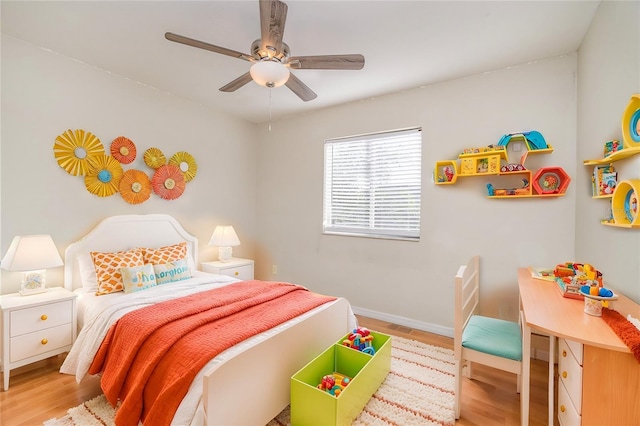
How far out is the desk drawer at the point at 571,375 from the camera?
119cm

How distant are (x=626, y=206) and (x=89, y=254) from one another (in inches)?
152

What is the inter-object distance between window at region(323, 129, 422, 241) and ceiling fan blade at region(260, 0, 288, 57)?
1.87 meters

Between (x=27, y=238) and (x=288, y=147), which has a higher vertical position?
(x=288, y=147)

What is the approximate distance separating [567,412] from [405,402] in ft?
2.87

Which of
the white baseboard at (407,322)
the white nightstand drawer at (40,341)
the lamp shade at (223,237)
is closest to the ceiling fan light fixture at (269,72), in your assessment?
the lamp shade at (223,237)

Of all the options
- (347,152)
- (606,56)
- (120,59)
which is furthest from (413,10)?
(120,59)

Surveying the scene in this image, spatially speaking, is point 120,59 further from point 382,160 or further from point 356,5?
point 382,160

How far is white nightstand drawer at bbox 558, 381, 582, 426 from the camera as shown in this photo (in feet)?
3.98

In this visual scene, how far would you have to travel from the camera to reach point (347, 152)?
364 centimetres

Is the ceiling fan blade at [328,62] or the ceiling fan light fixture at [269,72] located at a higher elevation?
the ceiling fan blade at [328,62]

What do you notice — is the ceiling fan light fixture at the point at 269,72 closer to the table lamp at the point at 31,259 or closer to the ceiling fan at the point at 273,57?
the ceiling fan at the point at 273,57

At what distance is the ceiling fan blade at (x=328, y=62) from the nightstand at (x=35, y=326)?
2443 mm

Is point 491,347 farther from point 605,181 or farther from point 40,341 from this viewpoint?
point 40,341

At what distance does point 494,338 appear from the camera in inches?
71.0
